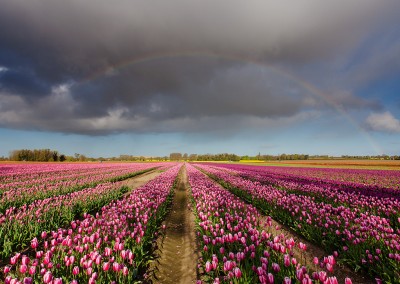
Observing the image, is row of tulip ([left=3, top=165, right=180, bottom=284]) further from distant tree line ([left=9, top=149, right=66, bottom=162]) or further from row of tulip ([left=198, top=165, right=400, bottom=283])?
distant tree line ([left=9, top=149, right=66, bottom=162])

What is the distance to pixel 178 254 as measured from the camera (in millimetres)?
6223

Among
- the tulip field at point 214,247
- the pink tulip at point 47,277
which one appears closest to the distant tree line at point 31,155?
the tulip field at point 214,247

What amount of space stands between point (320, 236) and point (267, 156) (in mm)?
192867

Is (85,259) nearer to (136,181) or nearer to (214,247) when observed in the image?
(214,247)

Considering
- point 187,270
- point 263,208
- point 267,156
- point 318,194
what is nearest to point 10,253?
point 187,270

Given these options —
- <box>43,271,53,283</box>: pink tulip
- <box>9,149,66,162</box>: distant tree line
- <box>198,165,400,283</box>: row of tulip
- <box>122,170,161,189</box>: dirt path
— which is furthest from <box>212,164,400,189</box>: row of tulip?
<box>9,149,66,162</box>: distant tree line

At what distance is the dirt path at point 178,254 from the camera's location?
500 centimetres

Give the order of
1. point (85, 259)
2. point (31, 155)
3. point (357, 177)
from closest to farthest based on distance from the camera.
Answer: point (85, 259) → point (357, 177) → point (31, 155)

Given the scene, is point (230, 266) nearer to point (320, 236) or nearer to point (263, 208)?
point (320, 236)

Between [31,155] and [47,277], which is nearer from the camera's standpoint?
[47,277]

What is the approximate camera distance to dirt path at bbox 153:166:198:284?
5.00m

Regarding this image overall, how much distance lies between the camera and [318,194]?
471 inches

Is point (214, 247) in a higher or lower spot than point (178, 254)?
higher

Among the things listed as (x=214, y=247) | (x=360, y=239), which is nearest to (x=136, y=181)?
(x=214, y=247)
